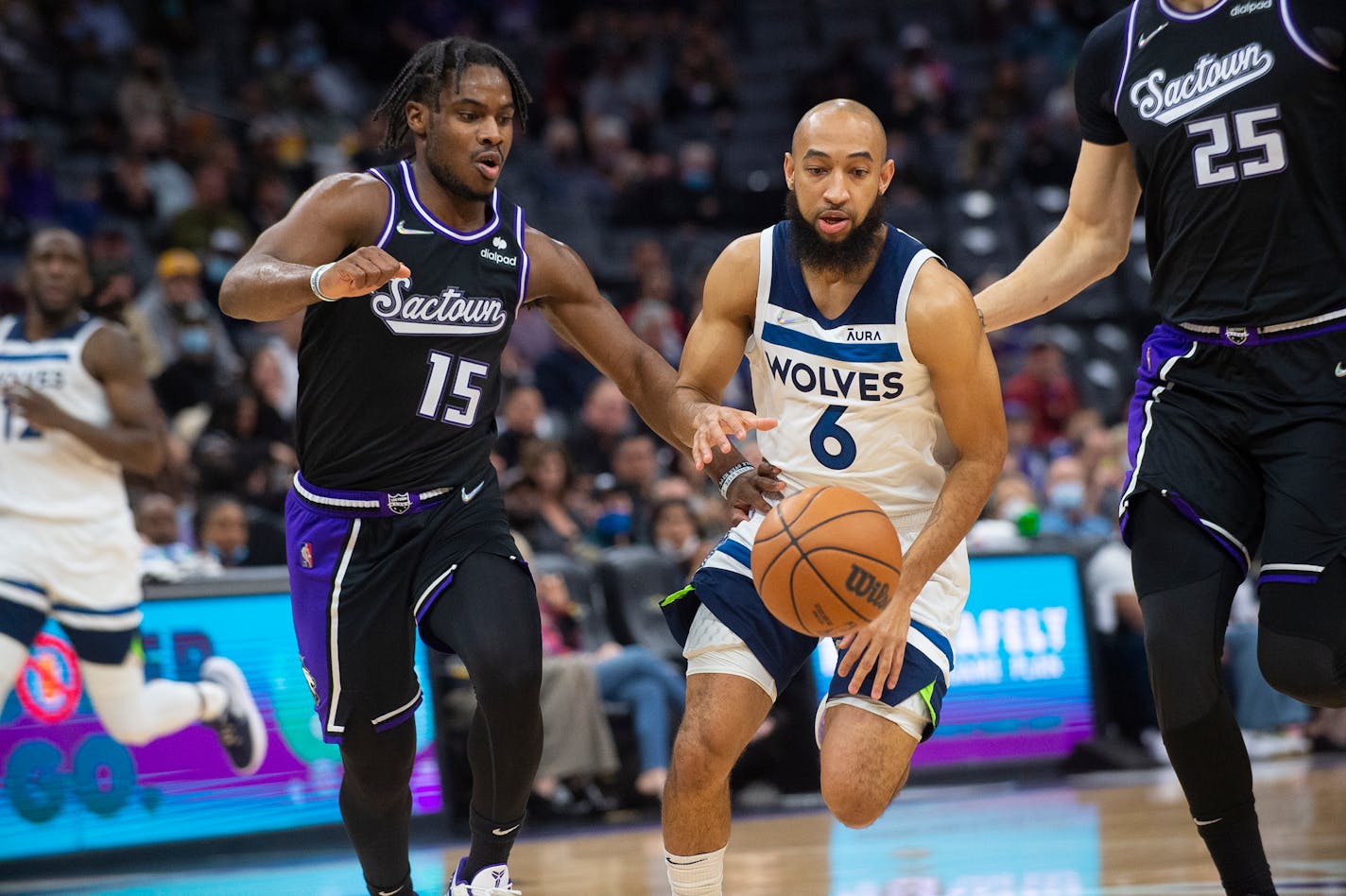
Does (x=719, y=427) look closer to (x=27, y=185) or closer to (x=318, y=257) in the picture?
(x=318, y=257)

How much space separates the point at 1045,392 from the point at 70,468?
865 centimetres

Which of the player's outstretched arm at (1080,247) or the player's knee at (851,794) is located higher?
the player's outstretched arm at (1080,247)

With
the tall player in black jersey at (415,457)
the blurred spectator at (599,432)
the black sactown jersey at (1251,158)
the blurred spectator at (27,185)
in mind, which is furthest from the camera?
the blurred spectator at (27,185)

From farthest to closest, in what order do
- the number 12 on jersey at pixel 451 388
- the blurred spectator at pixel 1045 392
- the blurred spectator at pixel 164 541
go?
the blurred spectator at pixel 1045 392, the blurred spectator at pixel 164 541, the number 12 on jersey at pixel 451 388

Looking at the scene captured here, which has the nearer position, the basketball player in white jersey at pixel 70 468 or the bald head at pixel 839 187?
the bald head at pixel 839 187

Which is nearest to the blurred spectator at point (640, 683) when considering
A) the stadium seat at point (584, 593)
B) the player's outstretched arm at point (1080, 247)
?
the stadium seat at point (584, 593)

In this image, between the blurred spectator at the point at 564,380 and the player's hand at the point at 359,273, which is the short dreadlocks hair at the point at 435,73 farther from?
the blurred spectator at the point at 564,380

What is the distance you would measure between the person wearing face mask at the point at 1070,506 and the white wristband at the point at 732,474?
252 inches

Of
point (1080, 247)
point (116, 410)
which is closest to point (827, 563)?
point (1080, 247)

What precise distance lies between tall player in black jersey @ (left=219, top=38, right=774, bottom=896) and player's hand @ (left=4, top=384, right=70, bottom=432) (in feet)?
6.14

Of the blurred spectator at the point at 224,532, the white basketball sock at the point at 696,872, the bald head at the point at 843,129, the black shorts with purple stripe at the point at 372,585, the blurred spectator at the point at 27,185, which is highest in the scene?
the blurred spectator at the point at 27,185

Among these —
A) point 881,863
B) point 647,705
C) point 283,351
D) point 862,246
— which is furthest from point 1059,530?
point 862,246

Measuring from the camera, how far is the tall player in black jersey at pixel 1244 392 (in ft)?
12.8

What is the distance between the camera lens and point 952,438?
14.6 feet
